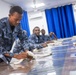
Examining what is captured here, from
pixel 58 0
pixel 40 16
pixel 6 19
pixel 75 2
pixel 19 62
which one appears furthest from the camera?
pixel 40 16

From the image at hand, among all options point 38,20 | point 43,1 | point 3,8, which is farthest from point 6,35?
point 38,20

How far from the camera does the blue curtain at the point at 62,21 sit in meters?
8.83

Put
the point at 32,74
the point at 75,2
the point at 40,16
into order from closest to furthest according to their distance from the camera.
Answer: the point at 32,74 < the point at 75,2 < the point at 40,16

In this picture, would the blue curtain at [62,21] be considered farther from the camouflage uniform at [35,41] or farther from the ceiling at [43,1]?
the camouflage uniform at [35,41]

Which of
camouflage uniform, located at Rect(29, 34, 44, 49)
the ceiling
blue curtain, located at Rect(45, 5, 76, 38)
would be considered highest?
the ceiling

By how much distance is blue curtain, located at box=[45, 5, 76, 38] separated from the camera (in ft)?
29.0

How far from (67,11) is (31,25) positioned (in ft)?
7.07

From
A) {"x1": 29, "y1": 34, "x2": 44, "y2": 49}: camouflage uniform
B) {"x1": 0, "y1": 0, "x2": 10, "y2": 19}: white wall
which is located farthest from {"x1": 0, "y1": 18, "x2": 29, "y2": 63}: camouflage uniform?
{"x1": 0, "y1": 0, "x2": 10, "y2": 19}: white wall

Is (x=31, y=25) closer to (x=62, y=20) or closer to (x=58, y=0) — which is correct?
(x=62, y=20)

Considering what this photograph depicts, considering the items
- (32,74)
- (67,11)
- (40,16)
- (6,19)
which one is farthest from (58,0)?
(32,74)

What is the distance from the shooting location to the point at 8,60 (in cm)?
181

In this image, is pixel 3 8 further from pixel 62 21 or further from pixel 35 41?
pixel 62 21

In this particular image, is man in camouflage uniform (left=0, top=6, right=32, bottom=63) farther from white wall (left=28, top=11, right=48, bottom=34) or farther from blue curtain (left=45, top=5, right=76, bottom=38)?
white wall (left=28, top=11, right=48, bottom=34)

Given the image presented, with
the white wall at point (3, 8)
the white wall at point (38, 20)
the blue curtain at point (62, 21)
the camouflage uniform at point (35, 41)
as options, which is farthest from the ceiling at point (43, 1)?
the camouflage uniform at point (35, 41)
